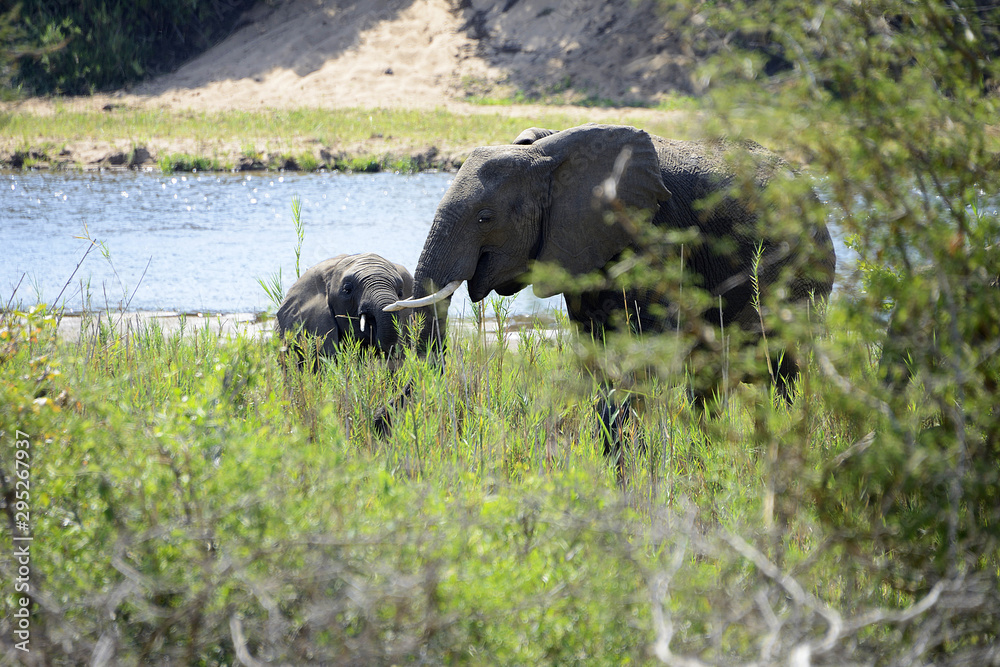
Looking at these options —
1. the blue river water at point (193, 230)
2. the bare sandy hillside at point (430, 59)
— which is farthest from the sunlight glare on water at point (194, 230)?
the bare sandy hillside at point (430, 59)

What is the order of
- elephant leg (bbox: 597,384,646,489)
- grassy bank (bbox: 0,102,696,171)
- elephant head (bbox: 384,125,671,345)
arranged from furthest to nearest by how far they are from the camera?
grassy bank (bbox: 0,102,696,171) < elephant head (bbox: 384,125,671,345) < elephant leg (bbox: 597,384,646,489)

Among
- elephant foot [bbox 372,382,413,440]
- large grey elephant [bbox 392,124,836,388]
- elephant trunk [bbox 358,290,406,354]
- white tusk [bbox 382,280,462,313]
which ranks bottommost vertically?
elephant foot [bbox 372,382,413,440]

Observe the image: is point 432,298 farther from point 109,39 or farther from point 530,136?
point 109,39

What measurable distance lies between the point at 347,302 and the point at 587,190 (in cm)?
189

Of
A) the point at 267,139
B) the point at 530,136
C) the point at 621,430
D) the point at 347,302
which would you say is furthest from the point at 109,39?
the point at 621,430

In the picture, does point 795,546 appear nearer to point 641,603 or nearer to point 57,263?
point 641,603

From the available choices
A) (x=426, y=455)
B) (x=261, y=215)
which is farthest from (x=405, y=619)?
(x=261, y=215)

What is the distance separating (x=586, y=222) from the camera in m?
4.47

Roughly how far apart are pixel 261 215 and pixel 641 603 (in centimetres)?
1243

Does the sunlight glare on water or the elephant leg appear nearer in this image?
the elephant leg

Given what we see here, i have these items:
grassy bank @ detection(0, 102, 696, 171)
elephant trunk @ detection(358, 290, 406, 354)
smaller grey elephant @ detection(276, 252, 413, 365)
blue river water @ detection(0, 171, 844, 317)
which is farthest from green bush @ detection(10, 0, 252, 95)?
elephant trunk @ detection(358, 290, 406, 354)

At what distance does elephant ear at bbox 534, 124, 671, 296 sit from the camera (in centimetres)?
441

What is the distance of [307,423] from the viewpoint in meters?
3.92

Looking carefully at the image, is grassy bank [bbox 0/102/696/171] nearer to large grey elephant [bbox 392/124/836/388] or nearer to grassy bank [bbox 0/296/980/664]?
large grey elephant [bbox 392/124/836/388]
